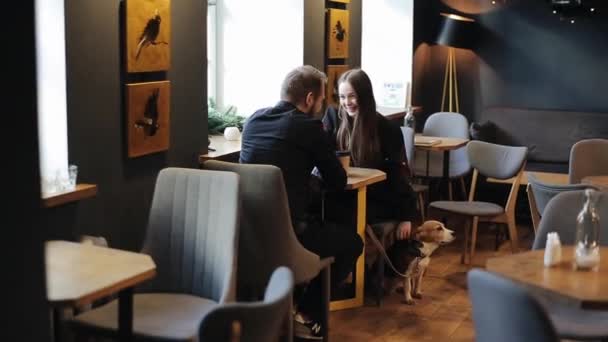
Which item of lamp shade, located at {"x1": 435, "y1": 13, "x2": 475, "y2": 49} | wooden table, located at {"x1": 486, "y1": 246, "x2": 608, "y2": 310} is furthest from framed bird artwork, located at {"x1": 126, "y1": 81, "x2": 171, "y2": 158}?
lamp shade, located at {"x1": 435, "y1": 13, "x2": 475, "y2": 49}

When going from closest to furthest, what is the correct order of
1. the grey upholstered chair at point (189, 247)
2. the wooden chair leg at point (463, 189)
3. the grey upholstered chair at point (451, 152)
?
1. the grey upholstered chair at point (189, 247)
2. the grey upholstered chair at point (451, 152)
3. the wooden chair leg at point (463, 189)

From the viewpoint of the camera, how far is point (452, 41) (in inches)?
288

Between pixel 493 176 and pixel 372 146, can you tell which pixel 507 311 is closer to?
pixel 372 146

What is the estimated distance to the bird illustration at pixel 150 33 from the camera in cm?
366

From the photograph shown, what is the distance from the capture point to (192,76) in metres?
4.13

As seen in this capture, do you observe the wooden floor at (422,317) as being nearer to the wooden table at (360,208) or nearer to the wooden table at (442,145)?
the wooden table at (360,208)

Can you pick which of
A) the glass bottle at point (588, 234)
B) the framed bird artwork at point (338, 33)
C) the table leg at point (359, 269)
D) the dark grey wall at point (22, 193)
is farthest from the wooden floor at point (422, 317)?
the dark grey wall at point (22, 193)

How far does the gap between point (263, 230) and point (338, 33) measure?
2.66 metres

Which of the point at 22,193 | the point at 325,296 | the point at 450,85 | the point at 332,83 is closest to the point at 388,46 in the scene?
the point at 450,85

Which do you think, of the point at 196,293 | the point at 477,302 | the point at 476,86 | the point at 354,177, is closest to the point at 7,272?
the point at 477,302

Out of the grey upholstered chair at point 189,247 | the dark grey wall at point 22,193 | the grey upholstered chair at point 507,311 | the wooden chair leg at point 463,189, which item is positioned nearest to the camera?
the dark grey wall at point 22,193

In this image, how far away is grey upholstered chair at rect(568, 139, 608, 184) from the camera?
5.17 meters

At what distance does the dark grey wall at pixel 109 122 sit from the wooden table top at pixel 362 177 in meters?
0.84

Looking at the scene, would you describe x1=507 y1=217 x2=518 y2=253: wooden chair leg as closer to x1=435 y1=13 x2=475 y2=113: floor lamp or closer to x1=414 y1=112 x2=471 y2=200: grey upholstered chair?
x1=414 y1=112 x2=471 y2=200: grey upholstered chair
